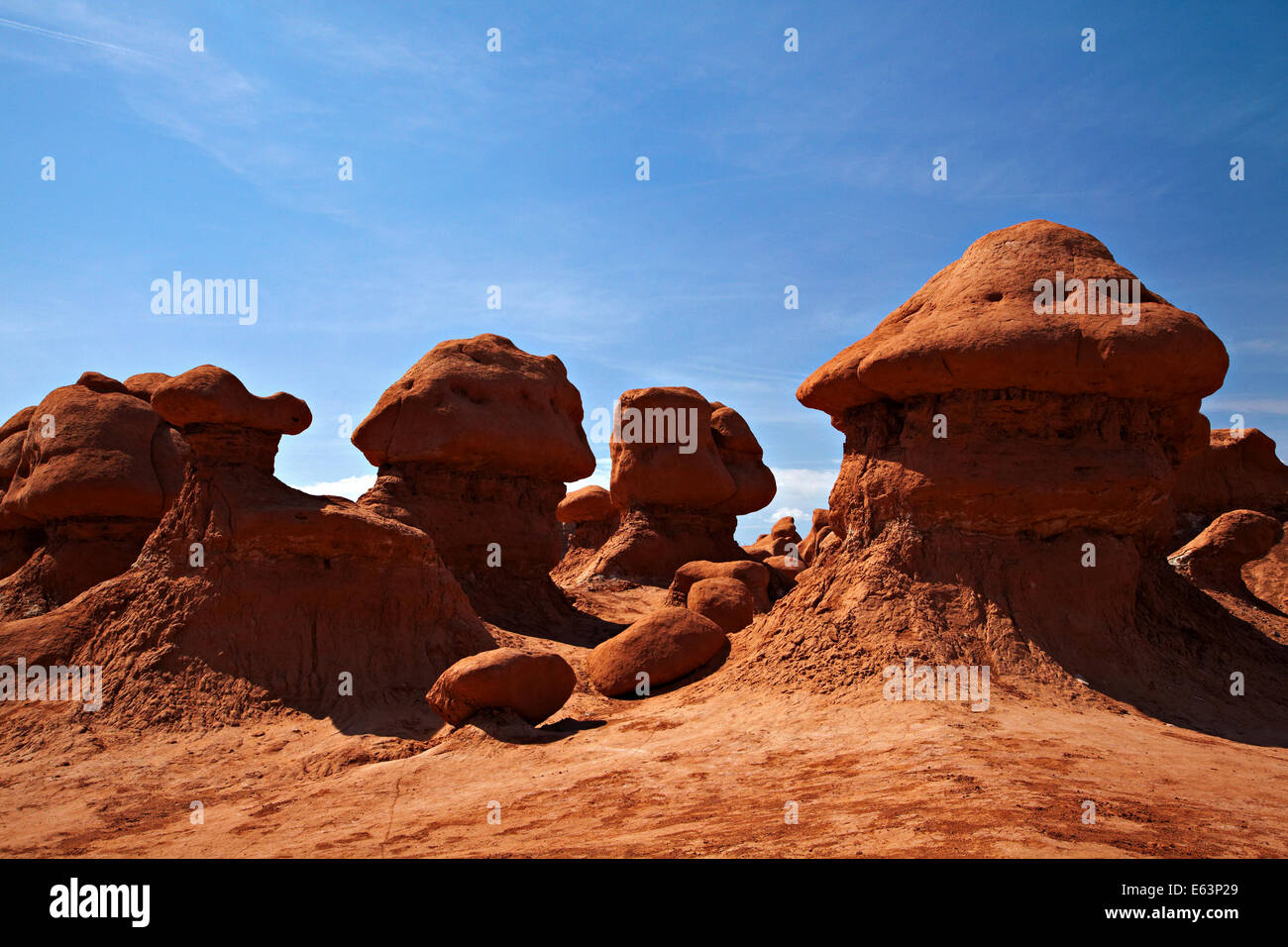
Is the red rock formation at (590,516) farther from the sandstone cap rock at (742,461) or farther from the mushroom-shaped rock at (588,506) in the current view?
the sandstone cap rock at (742,461)

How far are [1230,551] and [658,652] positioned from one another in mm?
7984

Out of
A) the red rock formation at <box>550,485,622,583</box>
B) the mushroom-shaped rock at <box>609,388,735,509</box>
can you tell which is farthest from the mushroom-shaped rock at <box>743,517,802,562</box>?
the mushroom-shaped rock at <box>609,388,735,509</box>

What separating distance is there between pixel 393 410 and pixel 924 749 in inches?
375

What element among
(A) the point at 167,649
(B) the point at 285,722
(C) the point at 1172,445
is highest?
(C) the point at 1172,445

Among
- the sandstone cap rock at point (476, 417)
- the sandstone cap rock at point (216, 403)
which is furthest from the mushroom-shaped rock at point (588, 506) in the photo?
the sandstone cap rock at point (216, 403)

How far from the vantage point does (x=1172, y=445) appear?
870cm

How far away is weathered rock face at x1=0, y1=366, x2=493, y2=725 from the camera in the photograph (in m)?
8.52

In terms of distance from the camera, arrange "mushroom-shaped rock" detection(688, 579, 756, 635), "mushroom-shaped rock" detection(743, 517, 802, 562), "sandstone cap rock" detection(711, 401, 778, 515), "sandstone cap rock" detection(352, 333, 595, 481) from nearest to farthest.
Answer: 1. "mushroom-shaped rock" detection(688, 579, 756, 635)
2. "sandstone cap rock" detection(352, 333, 595, 481)
3. "sandstone cap rock" detection(711, 401, 778, 515)
4. "mushroom-shaped rock" detection(743, 517, 802, 562)

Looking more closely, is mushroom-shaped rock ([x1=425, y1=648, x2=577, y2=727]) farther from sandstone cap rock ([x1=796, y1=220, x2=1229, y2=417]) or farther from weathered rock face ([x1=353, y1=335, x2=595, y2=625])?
weathered rock face ([x1=353, y1=335, x2=595, y2=625])

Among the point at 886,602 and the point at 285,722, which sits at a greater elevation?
the point at 886,602

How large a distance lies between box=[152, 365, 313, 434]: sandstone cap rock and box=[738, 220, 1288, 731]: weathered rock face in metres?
5.08

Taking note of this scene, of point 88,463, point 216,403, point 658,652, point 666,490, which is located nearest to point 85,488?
point 88,463
